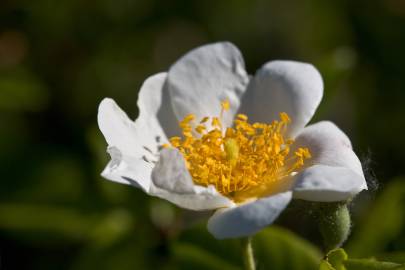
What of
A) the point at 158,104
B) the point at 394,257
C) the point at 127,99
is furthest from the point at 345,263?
the point at 127,99

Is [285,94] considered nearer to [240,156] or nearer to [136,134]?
[240,156]

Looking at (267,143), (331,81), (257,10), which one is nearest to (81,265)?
(267,143)

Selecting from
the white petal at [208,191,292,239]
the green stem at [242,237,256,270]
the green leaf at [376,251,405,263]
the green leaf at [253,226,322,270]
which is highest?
the white petal at [208,191,292,239]

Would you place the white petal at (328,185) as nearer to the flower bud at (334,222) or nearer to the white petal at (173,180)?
the flower bud at (334,222)

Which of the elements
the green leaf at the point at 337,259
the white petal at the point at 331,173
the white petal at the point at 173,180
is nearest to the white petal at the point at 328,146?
the white petal at the point at 331,173

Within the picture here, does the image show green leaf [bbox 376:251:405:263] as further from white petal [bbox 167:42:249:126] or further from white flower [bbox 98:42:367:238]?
white petal [bbox 167:42:249:126]

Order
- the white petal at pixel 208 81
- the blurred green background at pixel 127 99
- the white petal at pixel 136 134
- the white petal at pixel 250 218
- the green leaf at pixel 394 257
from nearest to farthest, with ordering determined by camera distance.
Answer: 1. the white petal at pixel 250 218
2. the white petal at pixel 136 134
3. the green leaf at pixel 394 257
4. the white petal at pixel 208 81
5. the blurred green background at pixel 127 99

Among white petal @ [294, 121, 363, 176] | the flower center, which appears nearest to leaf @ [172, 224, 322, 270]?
the flower center

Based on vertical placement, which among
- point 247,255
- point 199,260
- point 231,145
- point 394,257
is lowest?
point 199,260
